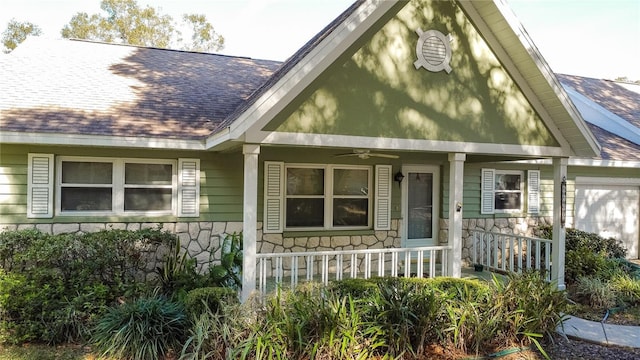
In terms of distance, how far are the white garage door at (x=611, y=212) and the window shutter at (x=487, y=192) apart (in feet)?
9.52

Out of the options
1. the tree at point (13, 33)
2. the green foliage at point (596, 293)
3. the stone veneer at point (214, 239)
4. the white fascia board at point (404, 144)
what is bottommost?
the green foliage at point (596, 293)

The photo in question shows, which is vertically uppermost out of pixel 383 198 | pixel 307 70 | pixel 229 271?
pixel 307 70

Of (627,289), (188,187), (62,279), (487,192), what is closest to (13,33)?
(188,187)

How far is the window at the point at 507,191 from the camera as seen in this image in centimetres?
1082

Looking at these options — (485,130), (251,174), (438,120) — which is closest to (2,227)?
(251,174)

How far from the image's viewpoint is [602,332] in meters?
6.51

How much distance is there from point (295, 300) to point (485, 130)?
426 cm

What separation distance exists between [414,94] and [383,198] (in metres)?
3.23

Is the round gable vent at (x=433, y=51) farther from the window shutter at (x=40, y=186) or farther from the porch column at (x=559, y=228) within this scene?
the window shutter at (x=40, y=186)

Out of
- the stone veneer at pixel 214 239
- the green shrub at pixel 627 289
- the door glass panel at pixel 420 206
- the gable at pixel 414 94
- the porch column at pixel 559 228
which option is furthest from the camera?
the door glass panel at pixel 420 206

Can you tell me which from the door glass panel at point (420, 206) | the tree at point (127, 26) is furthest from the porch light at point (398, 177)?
the tree at point (127, 26)

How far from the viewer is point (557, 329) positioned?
648 cm

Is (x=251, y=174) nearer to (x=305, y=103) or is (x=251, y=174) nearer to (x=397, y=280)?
(x=305, y=103)

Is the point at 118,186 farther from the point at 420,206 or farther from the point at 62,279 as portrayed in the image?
the point at 420,206
